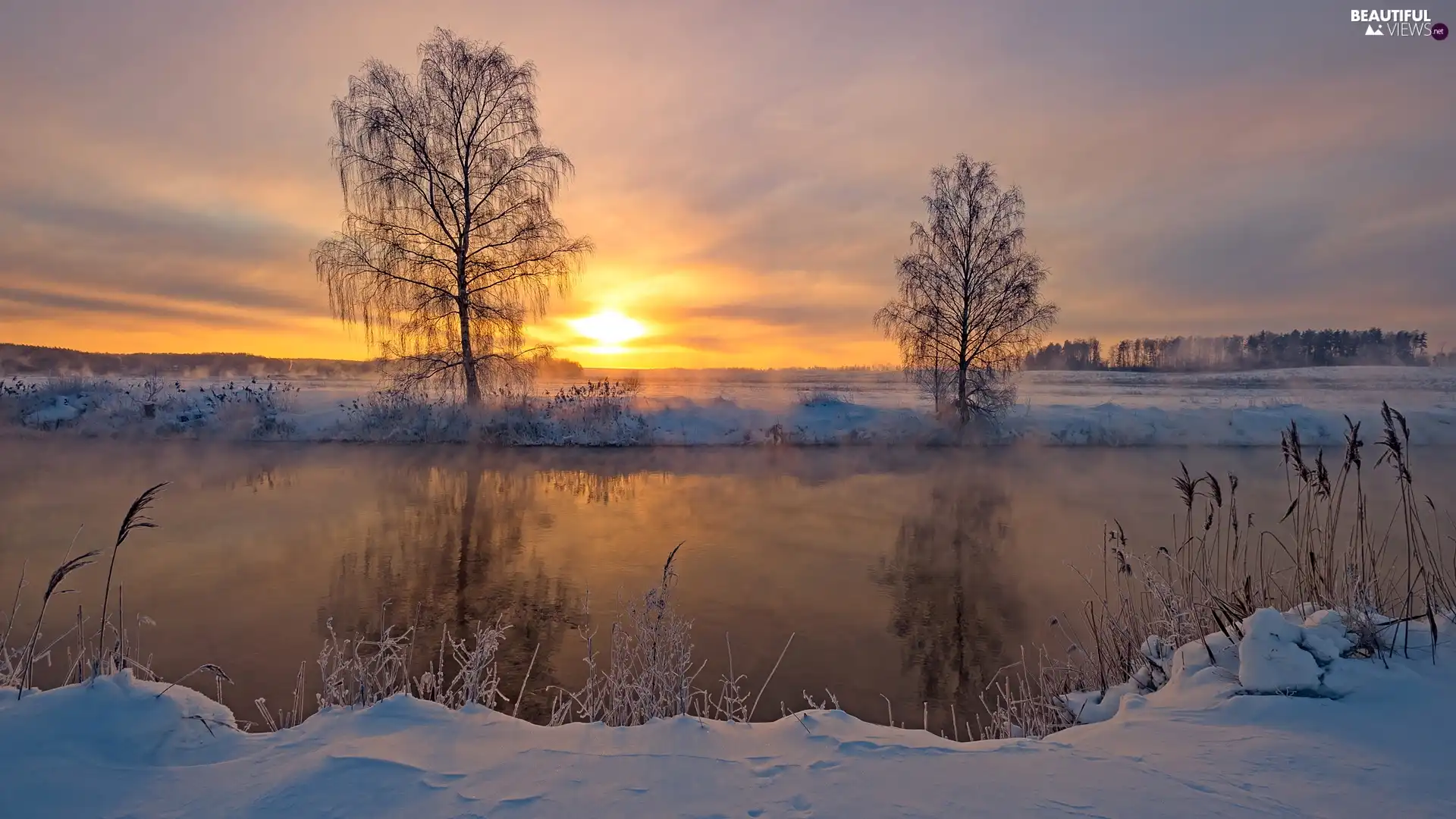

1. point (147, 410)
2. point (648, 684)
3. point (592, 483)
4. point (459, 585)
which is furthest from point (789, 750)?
point (147, 410)

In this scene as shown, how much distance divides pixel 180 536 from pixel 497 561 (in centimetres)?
435

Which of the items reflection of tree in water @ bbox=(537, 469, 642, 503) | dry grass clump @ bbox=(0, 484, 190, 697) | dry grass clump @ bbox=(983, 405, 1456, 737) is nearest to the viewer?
dry grass clump @ bbox=(0, 484, 190, 697)

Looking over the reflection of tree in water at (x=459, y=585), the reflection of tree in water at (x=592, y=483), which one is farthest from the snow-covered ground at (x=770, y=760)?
the reflection of tree in water at (x=592, y=483)

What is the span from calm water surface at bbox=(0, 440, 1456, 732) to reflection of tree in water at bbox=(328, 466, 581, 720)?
0.04m

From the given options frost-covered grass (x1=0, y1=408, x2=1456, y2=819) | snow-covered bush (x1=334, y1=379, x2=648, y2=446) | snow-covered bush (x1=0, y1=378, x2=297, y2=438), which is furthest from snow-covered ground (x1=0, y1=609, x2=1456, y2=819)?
snow-covered bush (x1=0, y1=378, x2=297, y2=438)

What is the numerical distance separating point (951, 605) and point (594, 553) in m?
4.21

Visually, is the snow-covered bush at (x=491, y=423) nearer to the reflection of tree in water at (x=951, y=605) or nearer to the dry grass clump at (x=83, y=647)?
the reflection of tree in water at (x=951, y=605)

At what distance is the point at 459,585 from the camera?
24.3ft

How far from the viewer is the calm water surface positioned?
562cm

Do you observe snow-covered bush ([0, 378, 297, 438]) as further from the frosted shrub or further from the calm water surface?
the frosted shrub

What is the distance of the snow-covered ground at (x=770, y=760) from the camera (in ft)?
8.05

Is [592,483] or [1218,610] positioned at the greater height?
[1218,610]

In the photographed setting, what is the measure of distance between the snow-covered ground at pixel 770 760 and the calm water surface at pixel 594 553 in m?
1.69

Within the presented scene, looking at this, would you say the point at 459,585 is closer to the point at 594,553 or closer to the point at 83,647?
the point at 594,553
